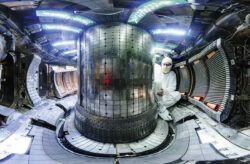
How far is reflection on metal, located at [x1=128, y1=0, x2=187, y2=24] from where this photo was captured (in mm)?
3469

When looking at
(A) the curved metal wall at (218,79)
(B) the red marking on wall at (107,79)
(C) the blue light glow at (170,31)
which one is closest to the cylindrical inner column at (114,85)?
(B) the red marking on wall at (107,79)

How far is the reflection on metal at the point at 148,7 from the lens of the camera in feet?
11.4

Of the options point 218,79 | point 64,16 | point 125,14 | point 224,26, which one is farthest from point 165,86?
point 64,16

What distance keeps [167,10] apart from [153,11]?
284 mm

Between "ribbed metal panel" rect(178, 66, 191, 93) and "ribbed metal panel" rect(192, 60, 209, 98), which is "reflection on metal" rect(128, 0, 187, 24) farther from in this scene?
"ribbed metal panel" rect(178, 66, 191, 93)

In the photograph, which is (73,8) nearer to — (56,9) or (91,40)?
(56,9)

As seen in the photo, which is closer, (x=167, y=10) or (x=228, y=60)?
(x=167, y=10)

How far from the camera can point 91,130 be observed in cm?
495

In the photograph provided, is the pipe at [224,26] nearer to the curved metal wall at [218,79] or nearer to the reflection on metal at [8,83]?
Answer: the curved metal wall at [218,79]

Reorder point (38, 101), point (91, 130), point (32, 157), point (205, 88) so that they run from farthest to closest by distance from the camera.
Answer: point (38, 101) → point (205, 88) → point (91, 130) → point (32, 157)

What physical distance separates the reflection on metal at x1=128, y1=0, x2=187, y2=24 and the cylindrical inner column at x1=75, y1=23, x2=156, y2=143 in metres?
0.43

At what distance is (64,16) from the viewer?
446 cm

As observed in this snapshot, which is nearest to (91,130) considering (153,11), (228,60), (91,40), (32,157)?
(32,157)

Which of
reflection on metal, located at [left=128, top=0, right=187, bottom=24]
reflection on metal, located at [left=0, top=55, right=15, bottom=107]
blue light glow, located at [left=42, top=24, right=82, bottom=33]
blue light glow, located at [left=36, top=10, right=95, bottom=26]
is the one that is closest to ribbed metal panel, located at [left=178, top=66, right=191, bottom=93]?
reflection on metal, located at [left=128, top=0, right=187, bottom=24]
